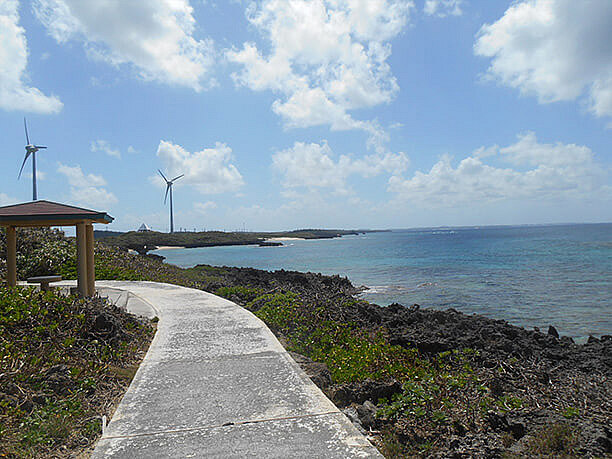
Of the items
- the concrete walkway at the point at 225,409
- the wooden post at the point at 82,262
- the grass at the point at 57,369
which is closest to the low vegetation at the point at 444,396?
the grass at the point at 57,369

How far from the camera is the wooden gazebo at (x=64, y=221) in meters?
8.85

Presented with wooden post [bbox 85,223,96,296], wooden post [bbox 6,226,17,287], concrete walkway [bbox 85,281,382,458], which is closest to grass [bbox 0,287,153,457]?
concrete walkway [bbox 85,281,382,458]

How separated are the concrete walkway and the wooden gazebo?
3.92 meters

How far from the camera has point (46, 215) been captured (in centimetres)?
886

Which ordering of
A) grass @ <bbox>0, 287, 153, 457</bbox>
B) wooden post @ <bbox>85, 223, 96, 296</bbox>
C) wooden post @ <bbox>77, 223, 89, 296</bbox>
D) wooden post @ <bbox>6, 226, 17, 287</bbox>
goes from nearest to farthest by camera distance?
grass @ <bbox>0, 287, 153, 457</bbox> < wooden post @ <bbox>77, 223, 89, 296</bbox> < wooden post @ <bbox>85, 223, 96, 296</bbox> < wooden post @ <bbox>6, 226, 17, 287</bbox>

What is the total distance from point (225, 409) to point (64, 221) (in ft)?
23.0

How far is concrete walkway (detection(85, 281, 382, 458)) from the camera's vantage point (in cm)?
328

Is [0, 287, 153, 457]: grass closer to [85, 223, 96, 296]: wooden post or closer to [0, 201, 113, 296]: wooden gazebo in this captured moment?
[0, 201, 113, 296]: wooden gazebo

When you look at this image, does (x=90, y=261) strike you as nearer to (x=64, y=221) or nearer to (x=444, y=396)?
(x=64, y=221)

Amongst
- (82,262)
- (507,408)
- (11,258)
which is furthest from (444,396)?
(11,258)

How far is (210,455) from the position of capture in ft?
10.3

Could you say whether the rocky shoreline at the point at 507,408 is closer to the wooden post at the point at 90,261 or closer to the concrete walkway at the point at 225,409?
the concrete walkway at the point at 225,409

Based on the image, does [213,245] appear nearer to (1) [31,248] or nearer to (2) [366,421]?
(1) [31,248]

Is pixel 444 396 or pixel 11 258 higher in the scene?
pixel 11 258
